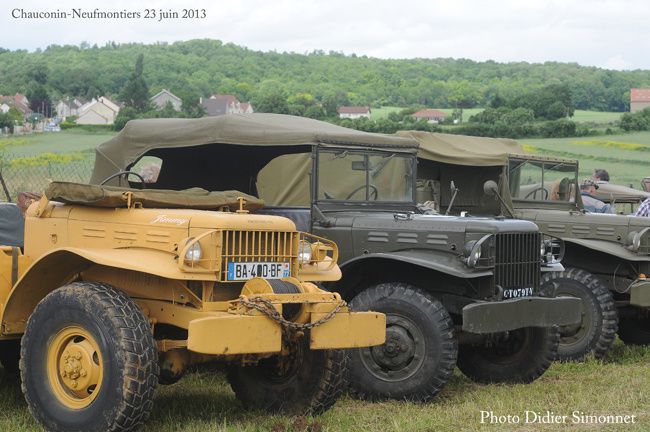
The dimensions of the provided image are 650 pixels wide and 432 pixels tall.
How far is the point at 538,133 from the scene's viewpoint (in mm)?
28625

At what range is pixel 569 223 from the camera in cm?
1017

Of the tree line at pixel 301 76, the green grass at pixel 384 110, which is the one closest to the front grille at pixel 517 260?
the tree line at pixel 301 76

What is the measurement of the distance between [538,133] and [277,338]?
79.5 ft

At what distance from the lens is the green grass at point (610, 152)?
91.4 ft

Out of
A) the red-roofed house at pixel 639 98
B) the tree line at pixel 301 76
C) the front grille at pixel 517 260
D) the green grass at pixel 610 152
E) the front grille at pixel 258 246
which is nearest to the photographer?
the front grille at pixel 258 246

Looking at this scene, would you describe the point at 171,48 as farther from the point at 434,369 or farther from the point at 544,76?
the point at 434,369

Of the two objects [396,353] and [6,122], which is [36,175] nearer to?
[396,353]

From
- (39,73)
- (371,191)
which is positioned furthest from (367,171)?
(39,73)

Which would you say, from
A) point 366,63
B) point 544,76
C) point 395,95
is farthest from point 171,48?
point 544,76

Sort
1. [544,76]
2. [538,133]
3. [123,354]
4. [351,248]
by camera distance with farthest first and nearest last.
Result: [544,76], [538,133], [351,248], [123,354]

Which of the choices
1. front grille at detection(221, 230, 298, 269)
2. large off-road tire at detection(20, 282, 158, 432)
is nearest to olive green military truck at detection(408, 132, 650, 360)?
front grille at detection(221, 230, 298, 269)

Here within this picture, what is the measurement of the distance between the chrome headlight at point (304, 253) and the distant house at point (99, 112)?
22.1m

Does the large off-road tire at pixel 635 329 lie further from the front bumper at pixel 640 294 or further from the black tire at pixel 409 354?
the black tire at pixel 409 354

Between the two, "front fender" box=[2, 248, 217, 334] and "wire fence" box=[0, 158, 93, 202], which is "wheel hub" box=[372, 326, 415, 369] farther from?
"wire fence" box=[0, 158, 93, 202]
